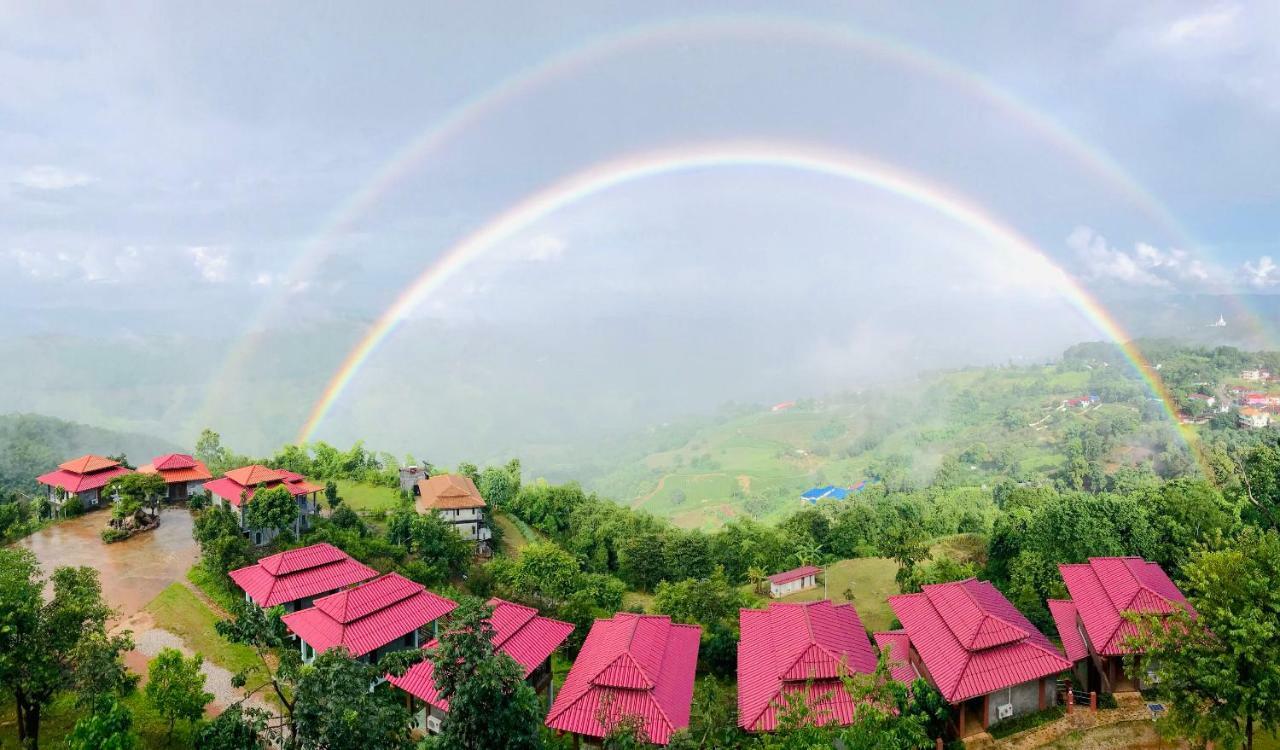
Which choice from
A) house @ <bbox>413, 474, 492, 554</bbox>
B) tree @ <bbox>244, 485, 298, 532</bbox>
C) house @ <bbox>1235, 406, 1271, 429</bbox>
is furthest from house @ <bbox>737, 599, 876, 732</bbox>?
house @ <bbox>1235, 406, 1271, 429</bbox>

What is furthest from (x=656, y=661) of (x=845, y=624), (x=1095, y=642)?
(x=1095, y=642)

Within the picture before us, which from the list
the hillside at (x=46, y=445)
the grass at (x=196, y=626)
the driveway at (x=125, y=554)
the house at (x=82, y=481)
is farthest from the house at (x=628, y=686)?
the hillside at (x=46, y=445)

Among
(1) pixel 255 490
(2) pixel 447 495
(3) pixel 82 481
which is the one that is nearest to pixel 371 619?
(1) pixel 255 490

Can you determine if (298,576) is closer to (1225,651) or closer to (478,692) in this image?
(478,692)

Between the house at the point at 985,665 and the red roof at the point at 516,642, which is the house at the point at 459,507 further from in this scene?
the house at the point at 985,665

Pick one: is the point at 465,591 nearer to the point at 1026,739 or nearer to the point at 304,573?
the point at 304,573

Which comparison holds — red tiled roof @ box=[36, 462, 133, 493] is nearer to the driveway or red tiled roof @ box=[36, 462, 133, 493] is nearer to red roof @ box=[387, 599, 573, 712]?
the driveway
